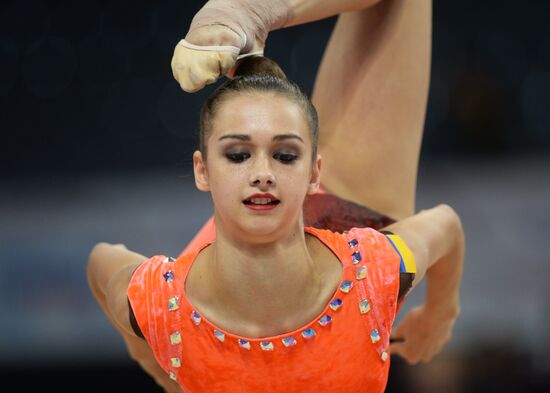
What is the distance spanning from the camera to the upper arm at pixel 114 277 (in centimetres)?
147

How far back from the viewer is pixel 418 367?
9.61 ft

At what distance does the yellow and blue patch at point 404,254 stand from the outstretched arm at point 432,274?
39 millimetres

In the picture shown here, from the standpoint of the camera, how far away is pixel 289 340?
4.50ft

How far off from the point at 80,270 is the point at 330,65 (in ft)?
4.16

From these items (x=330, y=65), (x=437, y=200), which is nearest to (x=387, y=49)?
(x=330, y=65)

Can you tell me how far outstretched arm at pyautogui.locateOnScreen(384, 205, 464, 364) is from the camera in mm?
1576

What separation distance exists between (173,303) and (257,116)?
0.34 metres

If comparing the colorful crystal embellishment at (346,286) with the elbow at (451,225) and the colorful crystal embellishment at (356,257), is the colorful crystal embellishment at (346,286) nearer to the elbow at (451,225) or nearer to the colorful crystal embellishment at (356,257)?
the colorful crystal embellishment at (356,257)

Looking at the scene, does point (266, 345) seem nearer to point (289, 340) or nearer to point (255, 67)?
point (289, 340)

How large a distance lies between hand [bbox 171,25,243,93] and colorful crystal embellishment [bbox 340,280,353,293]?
39 cm

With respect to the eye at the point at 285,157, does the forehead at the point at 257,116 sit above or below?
above

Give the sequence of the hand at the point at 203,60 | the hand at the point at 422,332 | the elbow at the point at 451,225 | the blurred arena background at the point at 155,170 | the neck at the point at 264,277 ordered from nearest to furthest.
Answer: the hand at the point at 203,60 → the neck at the point at 264,277 → the elbow at the point at 451,225 → the hand at the point at 422,332 → the blurred arena background at the point at 155,170

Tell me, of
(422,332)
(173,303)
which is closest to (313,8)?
(173,303)

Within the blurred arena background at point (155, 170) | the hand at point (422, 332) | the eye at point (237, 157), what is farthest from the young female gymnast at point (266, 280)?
the blurred arena background at point (155, 170)
